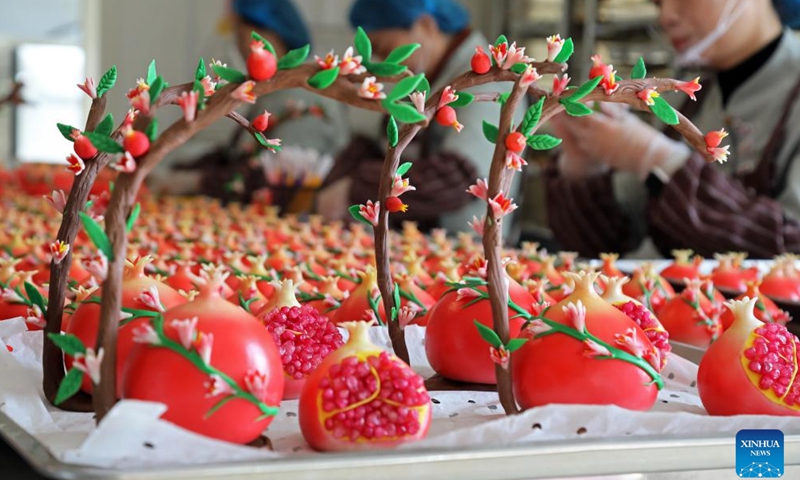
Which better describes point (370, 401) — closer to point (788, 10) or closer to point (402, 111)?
point (402, 111)

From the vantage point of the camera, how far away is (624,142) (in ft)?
8.38

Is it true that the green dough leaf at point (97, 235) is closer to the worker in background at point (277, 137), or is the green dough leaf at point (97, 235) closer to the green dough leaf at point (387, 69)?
the green dough leaf at point (387, 69)

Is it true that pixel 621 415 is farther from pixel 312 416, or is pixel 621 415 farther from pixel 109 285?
pixel 109 285

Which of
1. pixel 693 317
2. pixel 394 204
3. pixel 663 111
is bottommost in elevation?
pixel 693 317

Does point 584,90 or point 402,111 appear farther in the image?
point 584,90

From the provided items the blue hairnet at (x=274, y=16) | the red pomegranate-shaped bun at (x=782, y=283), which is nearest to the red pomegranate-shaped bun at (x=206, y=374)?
the red pomegranate-shaped bun at (x=782, y=283)

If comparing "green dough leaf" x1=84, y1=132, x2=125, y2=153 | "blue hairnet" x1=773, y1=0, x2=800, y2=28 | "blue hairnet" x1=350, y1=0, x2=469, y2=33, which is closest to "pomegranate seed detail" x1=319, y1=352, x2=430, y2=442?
"green dough leaf" x1=84, y1=132, x2=125, y2=153

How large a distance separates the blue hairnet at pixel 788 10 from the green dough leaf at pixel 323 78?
2.26 m

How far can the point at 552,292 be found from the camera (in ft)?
3.98

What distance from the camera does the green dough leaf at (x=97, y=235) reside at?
0.66m

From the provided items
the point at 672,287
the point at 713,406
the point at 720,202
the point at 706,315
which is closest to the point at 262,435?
the point at 713,406

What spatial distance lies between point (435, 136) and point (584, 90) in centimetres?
245

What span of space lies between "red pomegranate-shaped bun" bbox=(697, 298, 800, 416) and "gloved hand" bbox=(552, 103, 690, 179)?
1.63 meters

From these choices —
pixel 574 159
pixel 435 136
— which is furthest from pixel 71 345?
pixel 435 136
